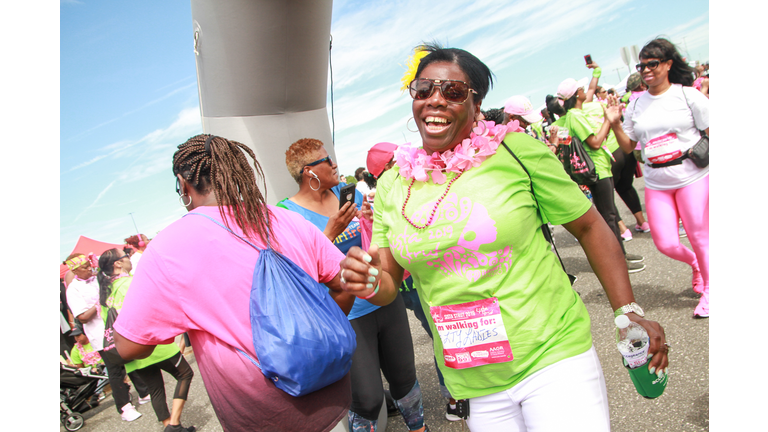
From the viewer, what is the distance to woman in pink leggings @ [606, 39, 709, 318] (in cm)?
353

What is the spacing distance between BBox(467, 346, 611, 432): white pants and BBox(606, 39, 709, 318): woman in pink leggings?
8.52 ft

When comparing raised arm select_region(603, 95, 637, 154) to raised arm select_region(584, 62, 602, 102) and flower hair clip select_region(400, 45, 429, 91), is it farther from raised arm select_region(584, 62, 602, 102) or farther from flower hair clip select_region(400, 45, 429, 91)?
flower hair clip select_region(400, 45, 429, 91)

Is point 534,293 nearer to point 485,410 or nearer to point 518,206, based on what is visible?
point 518,206

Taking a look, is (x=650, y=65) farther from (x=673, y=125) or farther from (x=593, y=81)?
(x=593, y=81)

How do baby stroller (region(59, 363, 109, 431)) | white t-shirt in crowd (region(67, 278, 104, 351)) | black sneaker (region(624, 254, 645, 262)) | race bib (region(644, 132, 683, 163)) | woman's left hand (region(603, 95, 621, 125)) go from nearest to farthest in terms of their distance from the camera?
race bib (region(644, 132, 683, 163)) → woman's left hand (region(603, 95, 621, 125)) → black sneaker (region(624, 254, 645, 262)) → baby stroller (region(59, 363, 109, 431)) → white t-shirt in crowd (region(67, 278, 104, 351))

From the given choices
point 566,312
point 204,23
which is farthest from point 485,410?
point 204,23

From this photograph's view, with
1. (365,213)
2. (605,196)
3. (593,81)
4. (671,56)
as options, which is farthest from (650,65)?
(365,213)

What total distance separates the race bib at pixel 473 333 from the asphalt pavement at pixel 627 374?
5.40ft

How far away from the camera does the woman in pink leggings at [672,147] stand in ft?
11.6

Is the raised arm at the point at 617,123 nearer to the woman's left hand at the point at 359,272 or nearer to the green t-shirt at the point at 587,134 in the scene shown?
the green t-shirt at the point at 587,134

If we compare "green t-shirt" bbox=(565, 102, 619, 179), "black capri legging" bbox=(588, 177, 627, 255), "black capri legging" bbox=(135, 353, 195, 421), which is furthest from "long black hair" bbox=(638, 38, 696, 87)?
"black capri legging" bbox=(135, 353, 195, 421)

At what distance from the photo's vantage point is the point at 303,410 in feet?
5.50

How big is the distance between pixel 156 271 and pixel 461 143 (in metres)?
1.20

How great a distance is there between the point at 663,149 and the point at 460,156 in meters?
2.71
